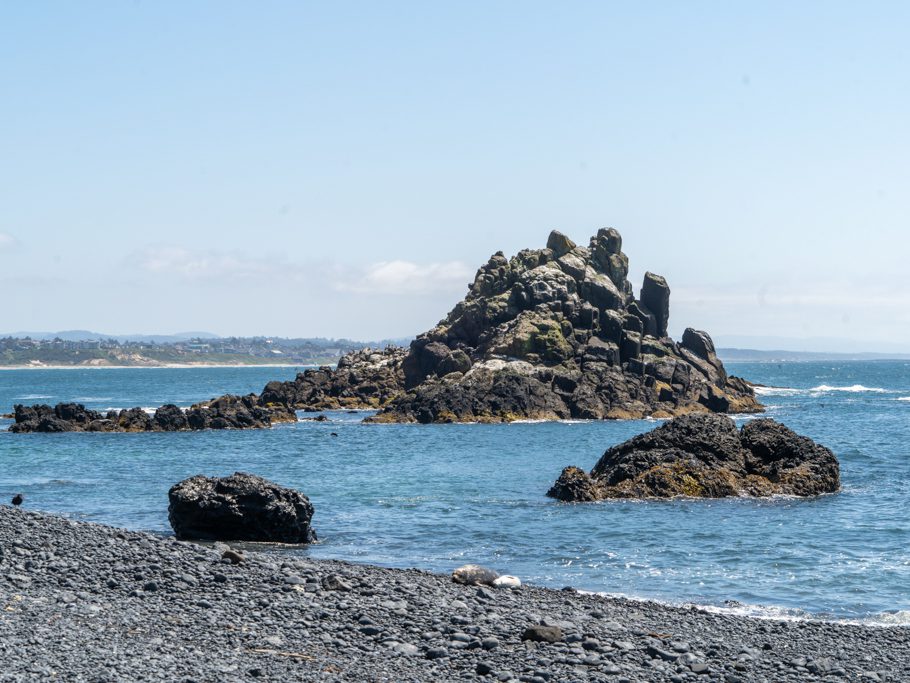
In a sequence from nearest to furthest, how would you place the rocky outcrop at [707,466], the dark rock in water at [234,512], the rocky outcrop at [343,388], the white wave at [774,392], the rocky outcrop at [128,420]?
the dark rock in water at [234,512] < the rocky outcrop at [707,466] < the rocky outcrop at [128,420] < the rocky outcrop at [343,388] < the white wave at [774,392]

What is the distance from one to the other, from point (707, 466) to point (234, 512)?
18826mm

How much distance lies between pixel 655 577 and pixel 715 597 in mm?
2131

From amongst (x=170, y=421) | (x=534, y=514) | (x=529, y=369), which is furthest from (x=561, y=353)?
(x=534, y=514)

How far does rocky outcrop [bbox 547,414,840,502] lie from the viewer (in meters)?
36.0

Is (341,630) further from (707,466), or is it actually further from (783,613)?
(707,466)

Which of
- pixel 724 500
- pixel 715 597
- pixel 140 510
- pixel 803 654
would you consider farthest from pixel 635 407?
pixel 803 654

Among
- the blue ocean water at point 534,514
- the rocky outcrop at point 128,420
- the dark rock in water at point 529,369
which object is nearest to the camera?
the blue ocean water at point 534,514

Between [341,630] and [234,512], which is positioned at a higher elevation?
[341,630]

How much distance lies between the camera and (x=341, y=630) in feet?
50.0

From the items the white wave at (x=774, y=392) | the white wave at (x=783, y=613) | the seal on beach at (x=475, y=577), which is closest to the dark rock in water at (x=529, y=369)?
the white wave at (x=774, y=392)

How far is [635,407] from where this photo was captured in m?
83.0

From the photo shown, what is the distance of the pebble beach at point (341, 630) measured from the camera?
1290 centimetres

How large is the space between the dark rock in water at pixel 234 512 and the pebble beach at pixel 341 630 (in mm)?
5773

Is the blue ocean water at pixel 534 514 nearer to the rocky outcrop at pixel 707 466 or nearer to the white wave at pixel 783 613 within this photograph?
the white wave at pixel 783 613
